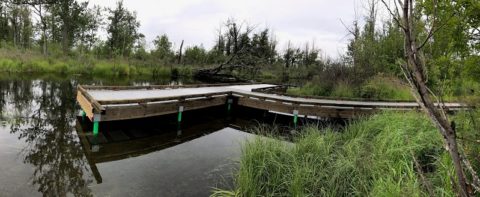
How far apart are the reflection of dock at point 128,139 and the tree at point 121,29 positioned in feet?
79.8

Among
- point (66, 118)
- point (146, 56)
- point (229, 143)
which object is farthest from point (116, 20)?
point (229, 143)

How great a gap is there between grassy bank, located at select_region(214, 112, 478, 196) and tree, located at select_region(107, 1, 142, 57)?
28.4 meters

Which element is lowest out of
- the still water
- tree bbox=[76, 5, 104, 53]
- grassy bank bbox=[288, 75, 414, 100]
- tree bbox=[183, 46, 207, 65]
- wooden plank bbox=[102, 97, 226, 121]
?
the still water

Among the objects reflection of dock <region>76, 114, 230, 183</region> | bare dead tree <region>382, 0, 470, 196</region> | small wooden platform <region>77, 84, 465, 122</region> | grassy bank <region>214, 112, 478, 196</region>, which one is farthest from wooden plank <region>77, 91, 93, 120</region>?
bare dead tree <region>382, 0, 470, 196</region>

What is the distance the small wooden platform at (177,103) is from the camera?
271 inches

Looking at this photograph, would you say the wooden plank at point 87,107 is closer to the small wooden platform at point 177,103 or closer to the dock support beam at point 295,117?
Result: the small wooden platform at point 177,103

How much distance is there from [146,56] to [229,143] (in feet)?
83.1

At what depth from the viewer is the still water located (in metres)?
4.43

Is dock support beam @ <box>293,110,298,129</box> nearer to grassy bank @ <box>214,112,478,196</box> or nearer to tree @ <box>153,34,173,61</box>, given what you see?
grassy bank @ <box>214,112,478,196</box>

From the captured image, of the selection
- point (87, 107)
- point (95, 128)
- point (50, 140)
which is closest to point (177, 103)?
point (87, 107)

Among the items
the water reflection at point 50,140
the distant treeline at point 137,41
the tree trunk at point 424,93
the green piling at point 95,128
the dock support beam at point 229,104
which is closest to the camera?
the tree trunk at point 424,93

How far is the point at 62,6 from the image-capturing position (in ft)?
86.9

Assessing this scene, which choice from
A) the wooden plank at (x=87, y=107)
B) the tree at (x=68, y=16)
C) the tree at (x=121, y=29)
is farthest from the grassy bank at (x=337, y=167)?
the tree at (x=121, y=29)

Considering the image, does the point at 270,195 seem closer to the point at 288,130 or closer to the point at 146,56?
the point at 288,130
